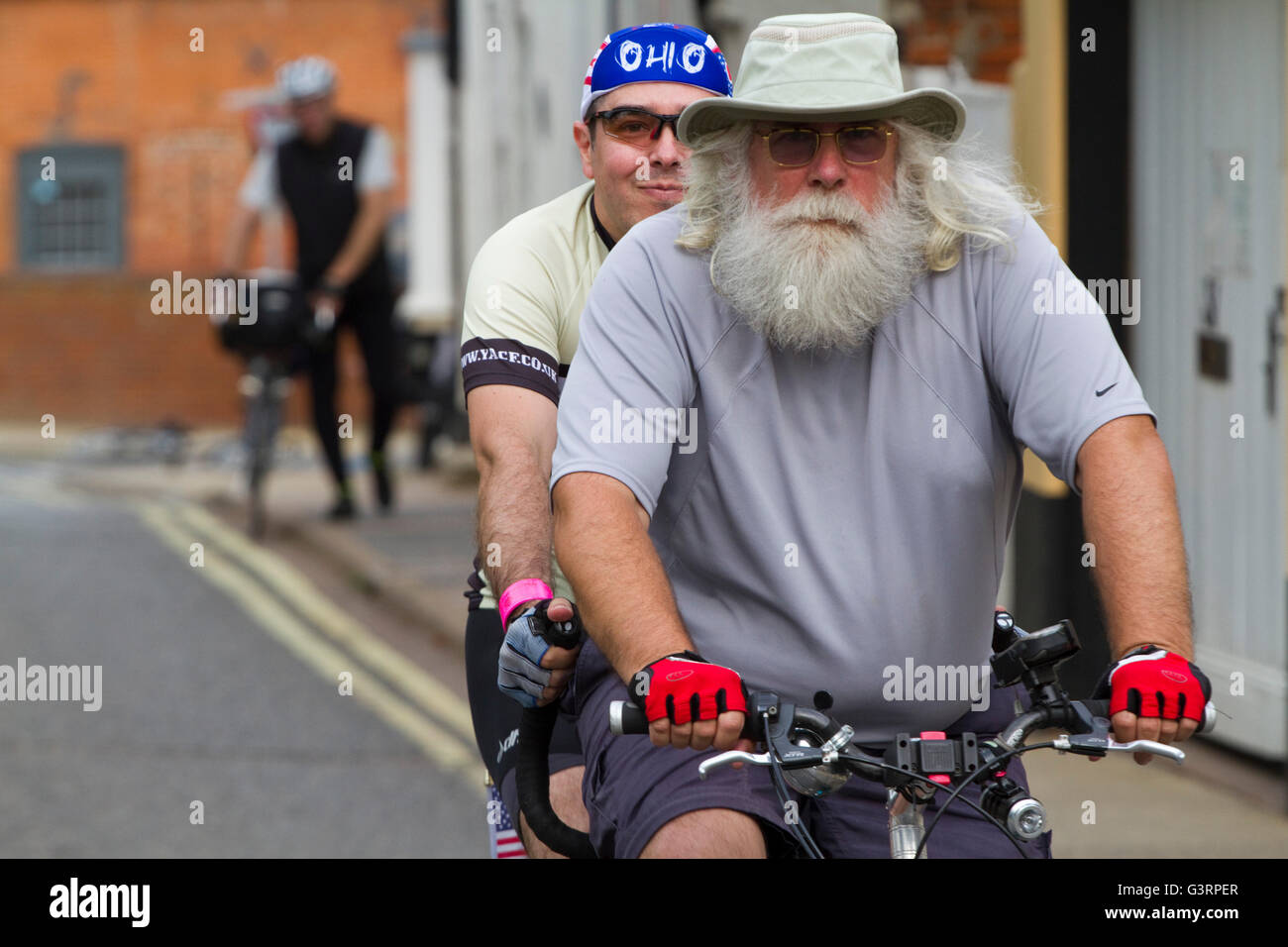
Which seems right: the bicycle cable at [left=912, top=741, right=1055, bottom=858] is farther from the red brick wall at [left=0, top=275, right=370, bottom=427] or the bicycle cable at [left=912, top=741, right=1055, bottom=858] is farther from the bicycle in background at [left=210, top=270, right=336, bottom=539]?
the red brick wall at [left=0, top=275, right=370, bottom=427]

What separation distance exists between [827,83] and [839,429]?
1.60 ft

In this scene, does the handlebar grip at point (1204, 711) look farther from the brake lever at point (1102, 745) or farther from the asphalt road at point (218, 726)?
the asphalt road at point (218, 726)

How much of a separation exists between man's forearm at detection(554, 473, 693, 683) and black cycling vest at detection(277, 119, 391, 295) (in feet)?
27.7

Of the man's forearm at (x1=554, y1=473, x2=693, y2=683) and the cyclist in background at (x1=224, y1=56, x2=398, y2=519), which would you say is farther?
the cyclist in background at (x1=224, y1=56, x2=398, y2=519)

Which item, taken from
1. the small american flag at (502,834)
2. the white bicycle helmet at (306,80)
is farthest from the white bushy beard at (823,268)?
the white bicycle helmet at (306,80)

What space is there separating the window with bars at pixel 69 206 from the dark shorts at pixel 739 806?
23.2 m

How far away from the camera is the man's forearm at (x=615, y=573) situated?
2596mm

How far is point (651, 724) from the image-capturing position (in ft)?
7.95

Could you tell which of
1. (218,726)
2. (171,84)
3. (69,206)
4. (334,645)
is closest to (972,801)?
(218,726)

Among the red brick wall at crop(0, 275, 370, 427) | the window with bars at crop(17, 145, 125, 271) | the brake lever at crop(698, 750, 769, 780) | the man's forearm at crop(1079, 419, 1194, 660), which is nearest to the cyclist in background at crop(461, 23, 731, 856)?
the brake lever at crop(698, 750, 769, 780)

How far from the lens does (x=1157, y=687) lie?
2.37 meters

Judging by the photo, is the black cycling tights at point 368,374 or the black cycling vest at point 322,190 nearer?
the black cycling vest at point 322,190

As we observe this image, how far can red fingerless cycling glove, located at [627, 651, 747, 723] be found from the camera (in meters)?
2.40

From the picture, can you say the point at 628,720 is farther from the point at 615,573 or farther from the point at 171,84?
the point at 171,84
